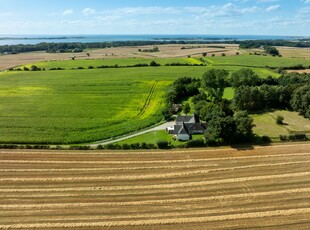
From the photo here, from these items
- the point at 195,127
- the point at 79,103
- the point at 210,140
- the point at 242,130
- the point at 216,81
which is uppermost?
the point at 216,81

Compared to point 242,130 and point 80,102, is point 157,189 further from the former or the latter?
point 80,102

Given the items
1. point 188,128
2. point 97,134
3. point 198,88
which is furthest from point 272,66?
point 97,134

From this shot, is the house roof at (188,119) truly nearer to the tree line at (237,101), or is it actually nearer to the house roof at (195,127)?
the tree line at (237,101)

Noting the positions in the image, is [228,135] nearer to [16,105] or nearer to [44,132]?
[44,132]

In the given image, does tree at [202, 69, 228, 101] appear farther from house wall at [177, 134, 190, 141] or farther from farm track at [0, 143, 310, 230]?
farm track at [0, 143, 310, 230]

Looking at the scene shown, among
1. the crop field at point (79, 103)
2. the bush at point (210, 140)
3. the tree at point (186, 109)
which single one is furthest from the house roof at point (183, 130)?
the tree at point (186, 109)

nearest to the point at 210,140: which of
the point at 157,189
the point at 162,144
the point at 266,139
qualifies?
the point at 162,144

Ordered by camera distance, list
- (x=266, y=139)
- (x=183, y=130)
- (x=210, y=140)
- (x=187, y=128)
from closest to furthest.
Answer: (x=210, y=140) → (x=266, y=139) → (x=183, y=130) → (x=187, y=128)
